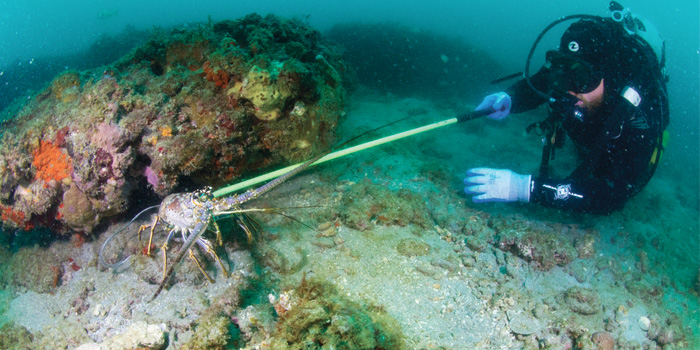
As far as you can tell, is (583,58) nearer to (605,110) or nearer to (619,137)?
(605,110)

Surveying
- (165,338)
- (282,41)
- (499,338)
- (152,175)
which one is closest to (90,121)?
(152,175)

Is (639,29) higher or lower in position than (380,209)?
higher

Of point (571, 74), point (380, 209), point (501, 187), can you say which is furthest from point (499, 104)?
point (380, 209)

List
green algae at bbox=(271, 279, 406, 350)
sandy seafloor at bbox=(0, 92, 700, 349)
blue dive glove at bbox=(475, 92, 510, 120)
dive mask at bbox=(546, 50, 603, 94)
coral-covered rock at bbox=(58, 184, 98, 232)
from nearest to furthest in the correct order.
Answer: green algae at bbox=(271, 279, 406, 350) < sandy seafloor at bbox=(0, 92, 700, 349) < coral-covered rock at bbox=(58, 184, 98, 232) < dive mask at bbox=(546, 50, 603, 94) < blue dive glove at bbox=(475, 92, 510, 120)

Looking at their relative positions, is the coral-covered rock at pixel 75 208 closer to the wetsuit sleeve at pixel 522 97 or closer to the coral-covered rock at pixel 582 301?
the coral-covered rock at pixel 582 301

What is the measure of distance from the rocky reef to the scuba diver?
3420 millimetres

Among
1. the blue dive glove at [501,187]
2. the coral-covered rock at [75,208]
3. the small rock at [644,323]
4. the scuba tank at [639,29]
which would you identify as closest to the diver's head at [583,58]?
the scuba tank at [639,29]

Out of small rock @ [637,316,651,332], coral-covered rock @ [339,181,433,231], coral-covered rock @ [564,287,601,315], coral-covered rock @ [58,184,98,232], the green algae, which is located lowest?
small rock @ [637,316,651,332]

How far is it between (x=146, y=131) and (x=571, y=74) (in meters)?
5.61

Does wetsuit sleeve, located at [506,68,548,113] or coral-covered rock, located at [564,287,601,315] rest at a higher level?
wetsuit sleeve, located at [506,68,548,113]

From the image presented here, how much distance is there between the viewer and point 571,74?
4352 mm

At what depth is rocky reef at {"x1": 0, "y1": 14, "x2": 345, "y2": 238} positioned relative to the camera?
3.12 metres

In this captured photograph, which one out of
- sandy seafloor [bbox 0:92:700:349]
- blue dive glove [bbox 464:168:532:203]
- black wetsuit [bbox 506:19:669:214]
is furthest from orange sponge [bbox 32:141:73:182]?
black wetsuit [bbox 506:19:669:214]

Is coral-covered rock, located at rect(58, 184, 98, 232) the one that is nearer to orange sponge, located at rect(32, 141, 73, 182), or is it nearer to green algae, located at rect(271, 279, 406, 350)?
orange sponge, located at rect(32, 141, 73, 182)
